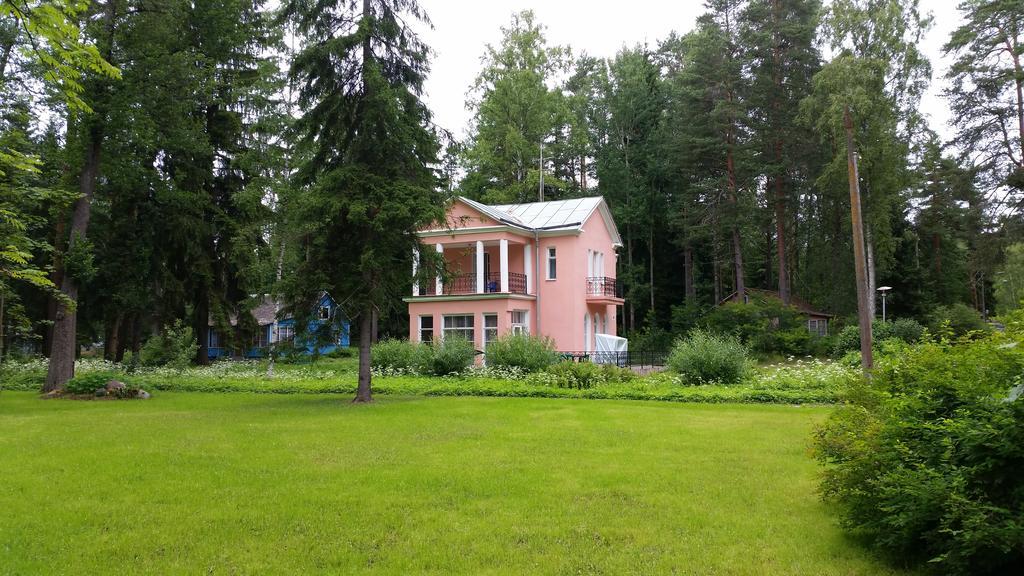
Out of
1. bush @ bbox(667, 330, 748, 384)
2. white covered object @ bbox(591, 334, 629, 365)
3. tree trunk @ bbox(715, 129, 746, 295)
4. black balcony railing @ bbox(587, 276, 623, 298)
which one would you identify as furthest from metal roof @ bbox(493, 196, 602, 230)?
bush @ bbox(667, 330, 748, 384)

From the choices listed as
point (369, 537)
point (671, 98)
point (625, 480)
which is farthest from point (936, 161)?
point (369, 537)

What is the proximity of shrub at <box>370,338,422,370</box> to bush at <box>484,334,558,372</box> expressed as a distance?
2.75 m

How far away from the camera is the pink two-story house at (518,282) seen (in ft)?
95.7

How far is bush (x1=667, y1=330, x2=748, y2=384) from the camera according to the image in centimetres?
1814

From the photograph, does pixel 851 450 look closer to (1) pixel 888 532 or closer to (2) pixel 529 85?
(1) pixel 888 532

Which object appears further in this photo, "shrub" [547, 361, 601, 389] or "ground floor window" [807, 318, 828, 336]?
"ground floor window" [807, 318, 828, 336]

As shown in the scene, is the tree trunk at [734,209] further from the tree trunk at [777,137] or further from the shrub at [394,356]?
the shrub at [394,356]

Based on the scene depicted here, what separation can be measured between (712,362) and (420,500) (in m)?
13.5

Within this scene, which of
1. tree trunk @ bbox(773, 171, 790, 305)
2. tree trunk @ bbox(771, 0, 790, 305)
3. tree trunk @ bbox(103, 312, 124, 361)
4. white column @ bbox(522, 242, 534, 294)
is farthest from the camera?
tree trunk @ bbox(771, 0, 790, 305)

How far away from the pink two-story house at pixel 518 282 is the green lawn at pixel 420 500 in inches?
699

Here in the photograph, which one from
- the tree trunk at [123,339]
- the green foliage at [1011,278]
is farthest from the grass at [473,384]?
the green foliage at [1011,278]

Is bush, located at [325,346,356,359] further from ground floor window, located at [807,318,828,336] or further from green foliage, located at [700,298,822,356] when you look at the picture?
ground floor window, located at [807,318,828,336]

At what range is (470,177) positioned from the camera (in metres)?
41.8

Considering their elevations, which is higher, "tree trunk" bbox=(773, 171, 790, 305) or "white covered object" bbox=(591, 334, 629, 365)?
"tree trunk" bbox=(773, 171, 790, 305)
